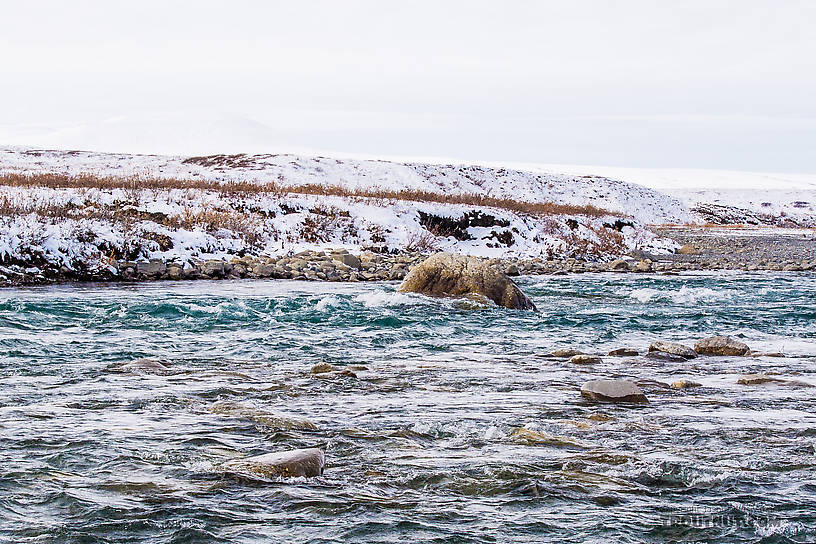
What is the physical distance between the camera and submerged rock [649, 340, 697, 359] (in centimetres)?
1044

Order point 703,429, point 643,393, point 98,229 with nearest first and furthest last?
1. point 703,429
2. point 643,393
3. point 98,229

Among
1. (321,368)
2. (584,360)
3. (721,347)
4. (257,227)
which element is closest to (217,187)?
(257,227)

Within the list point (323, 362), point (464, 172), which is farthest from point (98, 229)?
point (464, 172)

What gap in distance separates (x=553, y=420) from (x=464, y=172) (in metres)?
61.6

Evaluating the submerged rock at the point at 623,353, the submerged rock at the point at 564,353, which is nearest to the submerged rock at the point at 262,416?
the submerged rock at the point at 564,353

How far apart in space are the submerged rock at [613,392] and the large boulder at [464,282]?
728 cm

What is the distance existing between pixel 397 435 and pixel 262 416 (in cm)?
125

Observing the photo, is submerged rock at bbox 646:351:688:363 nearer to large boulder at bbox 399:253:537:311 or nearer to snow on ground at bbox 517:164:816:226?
large boulder at bbox 399:253:537:311

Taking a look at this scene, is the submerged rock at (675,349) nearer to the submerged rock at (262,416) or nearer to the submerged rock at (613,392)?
the submerged rock at (613,392)

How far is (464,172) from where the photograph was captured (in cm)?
6775

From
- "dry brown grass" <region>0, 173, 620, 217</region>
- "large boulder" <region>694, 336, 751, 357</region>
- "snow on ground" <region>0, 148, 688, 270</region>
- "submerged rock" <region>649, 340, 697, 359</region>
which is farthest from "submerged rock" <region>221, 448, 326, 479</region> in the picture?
"dry brown grass" <region>0, 173, 620, 217</region>

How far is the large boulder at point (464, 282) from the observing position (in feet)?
50.6

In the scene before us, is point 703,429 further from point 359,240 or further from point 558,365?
point 359,240

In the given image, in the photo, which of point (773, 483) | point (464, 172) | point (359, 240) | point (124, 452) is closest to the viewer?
point (773, 483)
